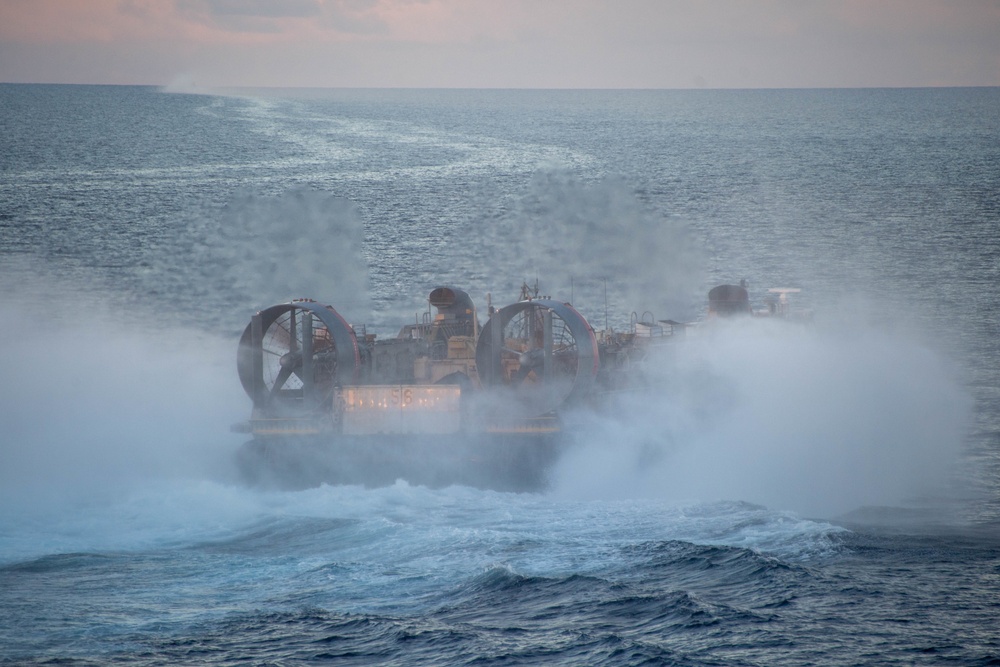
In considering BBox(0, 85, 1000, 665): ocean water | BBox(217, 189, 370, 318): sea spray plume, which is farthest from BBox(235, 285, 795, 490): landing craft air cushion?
BBox(217, 189, 370, 318): sea spray plume

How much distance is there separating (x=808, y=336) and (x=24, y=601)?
3357 centimetres

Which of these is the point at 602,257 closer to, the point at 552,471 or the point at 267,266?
the point at 267,266

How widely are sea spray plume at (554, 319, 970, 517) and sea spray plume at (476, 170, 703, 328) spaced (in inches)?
680

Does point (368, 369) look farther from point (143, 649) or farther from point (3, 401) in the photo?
point (143, 649)

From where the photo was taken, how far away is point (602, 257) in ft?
236

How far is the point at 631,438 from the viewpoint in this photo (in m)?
41.2

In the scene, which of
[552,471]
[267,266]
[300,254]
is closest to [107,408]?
[552,471]

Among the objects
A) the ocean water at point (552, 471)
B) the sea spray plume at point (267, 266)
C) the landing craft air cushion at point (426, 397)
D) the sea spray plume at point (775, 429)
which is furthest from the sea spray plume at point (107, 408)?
the sea spray plume at point (775, 429)

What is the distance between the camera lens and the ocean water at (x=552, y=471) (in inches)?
993

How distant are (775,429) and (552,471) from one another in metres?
8.90

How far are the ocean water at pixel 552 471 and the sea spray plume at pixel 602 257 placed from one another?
0.91 ft

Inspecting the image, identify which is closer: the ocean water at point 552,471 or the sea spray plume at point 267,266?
the ocean water at point 552,471

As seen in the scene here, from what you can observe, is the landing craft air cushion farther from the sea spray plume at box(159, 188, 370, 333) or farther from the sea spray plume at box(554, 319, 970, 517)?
the sea spray plume at box(159, 188, 370, 333)

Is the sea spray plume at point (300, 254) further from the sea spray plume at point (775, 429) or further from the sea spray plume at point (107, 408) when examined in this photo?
the sea spray plume at point (775, 429)
